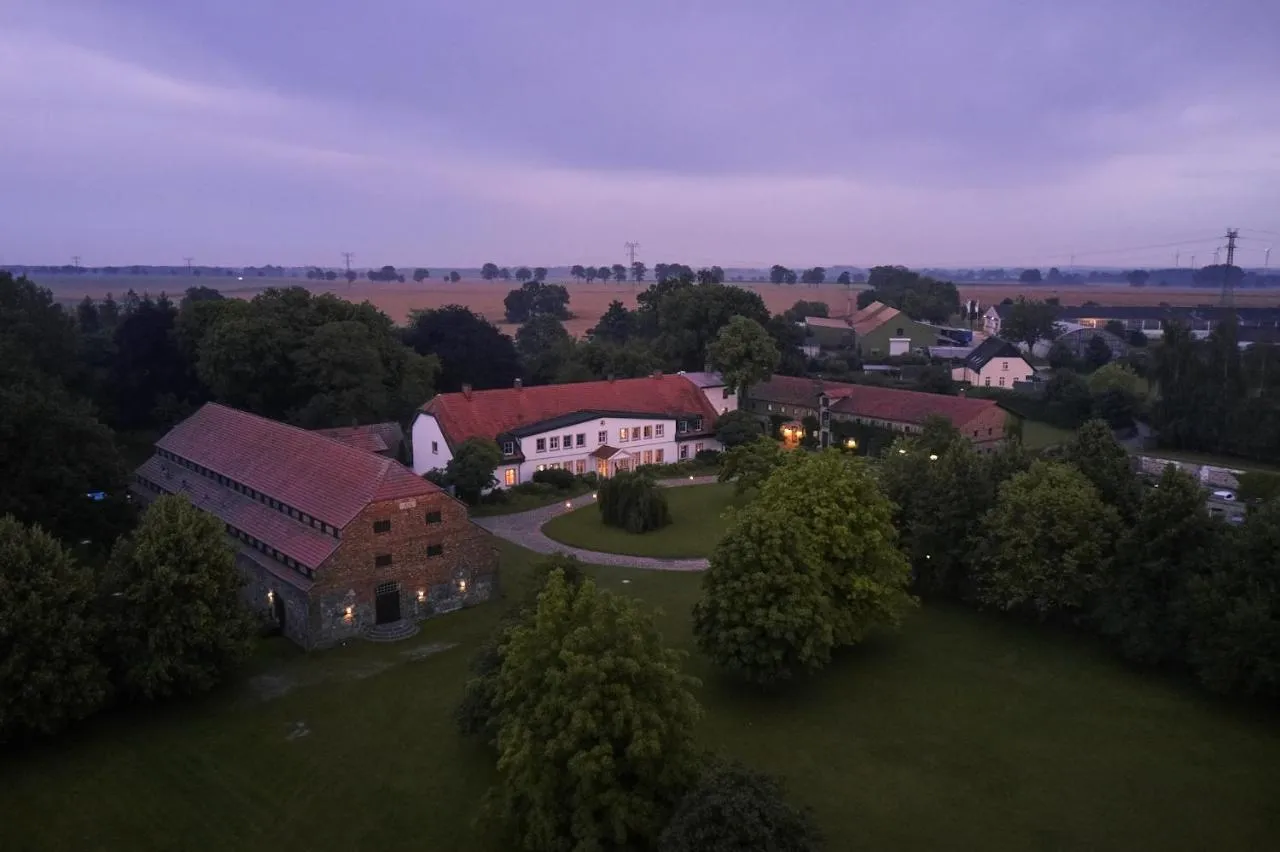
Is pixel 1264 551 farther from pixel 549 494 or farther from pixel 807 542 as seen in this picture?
pixel 549 494

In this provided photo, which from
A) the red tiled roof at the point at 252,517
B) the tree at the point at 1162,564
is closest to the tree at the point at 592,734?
the red tiled roof at the point at 252,517

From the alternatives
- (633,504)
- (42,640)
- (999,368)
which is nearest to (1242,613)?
(633,504)

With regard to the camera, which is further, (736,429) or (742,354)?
(742,354)

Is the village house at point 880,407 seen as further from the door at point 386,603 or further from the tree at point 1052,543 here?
the door at point 386,603

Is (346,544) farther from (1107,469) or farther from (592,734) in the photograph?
(1107,469)

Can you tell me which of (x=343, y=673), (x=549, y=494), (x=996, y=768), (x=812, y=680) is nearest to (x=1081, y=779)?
(x=996, y=768)
